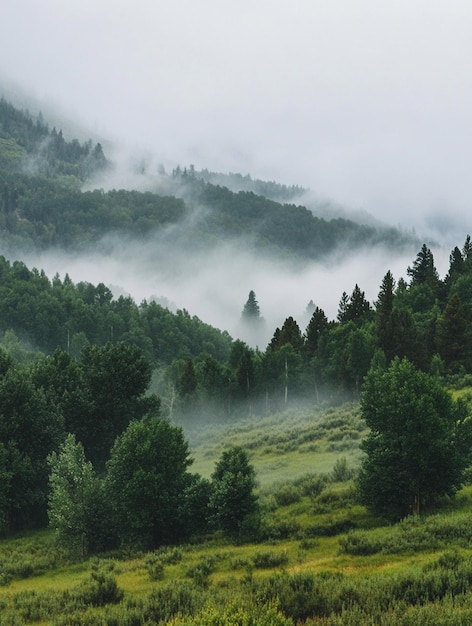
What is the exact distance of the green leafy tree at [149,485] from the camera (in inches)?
1363

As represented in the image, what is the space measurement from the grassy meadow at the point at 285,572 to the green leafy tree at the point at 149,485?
2.16 metres

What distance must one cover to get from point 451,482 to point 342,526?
7.08 meters

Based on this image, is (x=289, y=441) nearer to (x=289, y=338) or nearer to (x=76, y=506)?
(x=76, y=506)

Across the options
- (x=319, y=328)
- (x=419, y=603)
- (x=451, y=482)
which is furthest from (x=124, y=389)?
(x=319, y=328)

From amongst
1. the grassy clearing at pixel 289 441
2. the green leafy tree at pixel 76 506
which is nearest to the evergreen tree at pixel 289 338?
the grassy clearing at pixel 289 441

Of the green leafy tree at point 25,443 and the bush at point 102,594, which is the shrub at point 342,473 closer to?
the green leafy tree at point 25,443

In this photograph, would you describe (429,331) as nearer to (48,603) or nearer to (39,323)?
(48,603)

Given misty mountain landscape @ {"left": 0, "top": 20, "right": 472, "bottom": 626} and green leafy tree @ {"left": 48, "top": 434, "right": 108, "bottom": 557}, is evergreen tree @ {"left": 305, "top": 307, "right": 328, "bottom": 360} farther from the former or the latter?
green leafy tree @ {"left": 48, "top": 434, "right": 108, "bottom": 557}

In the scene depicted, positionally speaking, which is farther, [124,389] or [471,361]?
[471,361]

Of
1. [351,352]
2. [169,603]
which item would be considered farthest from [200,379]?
[169,603]

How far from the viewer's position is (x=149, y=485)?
3484 cm

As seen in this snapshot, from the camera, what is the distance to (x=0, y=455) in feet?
144

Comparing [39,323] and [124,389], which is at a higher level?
[39,323]

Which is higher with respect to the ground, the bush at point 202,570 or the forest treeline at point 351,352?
the forest treeline at point 351,352
